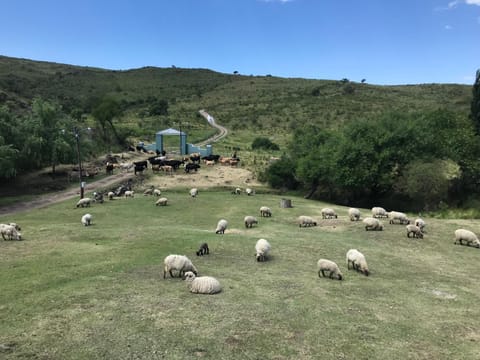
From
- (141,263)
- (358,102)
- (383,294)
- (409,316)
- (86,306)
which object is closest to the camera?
(86,306)

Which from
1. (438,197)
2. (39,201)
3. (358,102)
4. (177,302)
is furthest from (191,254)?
(358,102)

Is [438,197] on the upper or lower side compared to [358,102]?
lower

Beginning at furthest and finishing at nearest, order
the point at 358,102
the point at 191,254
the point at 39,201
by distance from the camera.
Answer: the point at 358,102 → the point at 39,201 → the point at 191,254

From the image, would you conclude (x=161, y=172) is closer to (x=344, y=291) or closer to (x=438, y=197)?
(x=438, y=197)

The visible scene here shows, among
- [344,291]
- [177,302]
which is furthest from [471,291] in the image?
[177,302]

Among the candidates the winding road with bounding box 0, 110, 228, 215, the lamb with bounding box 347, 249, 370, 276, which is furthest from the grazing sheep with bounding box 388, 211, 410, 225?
the winding road with bounding box 0, 110, 228, 215

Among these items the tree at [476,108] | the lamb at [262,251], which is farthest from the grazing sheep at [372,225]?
the tree at [476,108]

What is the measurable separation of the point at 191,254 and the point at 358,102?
303 feet

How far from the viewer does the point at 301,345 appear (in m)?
8.91

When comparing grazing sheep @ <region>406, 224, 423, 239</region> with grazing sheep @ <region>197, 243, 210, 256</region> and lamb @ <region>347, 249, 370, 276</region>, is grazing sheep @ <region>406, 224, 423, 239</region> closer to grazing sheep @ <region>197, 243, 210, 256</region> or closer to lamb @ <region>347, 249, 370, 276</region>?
lamb @ <region>347, 249, 370, 276</region>

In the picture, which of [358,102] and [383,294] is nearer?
[383,294]

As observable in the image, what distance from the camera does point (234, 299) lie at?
37.0 feet

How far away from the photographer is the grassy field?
8672 millimetres

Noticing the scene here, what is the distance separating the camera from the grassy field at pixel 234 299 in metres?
8.67
